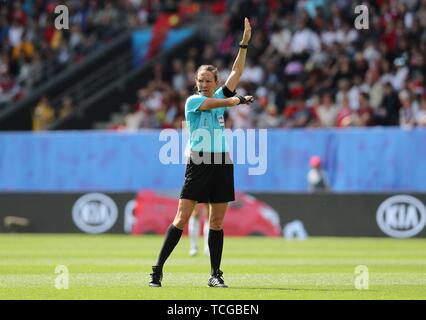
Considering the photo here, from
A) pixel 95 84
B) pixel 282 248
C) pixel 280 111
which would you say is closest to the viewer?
pixel 282 248

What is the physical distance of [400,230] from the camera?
952 inches

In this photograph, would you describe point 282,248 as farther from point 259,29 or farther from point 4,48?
point 4,48

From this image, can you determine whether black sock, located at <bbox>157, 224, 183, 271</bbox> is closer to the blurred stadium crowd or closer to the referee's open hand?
the referee's open hand

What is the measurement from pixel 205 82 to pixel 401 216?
1295cm

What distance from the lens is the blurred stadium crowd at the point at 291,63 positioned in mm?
26422

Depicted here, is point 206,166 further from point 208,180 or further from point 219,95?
point 219,95

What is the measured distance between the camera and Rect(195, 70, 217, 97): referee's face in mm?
12391

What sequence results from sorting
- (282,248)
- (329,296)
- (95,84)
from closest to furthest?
(329,296) < (282,248) < (95,84)

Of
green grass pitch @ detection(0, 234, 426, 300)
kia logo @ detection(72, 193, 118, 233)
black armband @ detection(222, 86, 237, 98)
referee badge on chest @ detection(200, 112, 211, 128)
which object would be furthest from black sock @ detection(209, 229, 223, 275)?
kia logo @ detection(72, 193, 118, 233)

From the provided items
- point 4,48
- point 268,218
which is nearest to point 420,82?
point 268,218

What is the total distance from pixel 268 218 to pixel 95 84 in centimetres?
1037

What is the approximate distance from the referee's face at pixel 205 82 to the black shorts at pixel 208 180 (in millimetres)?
723

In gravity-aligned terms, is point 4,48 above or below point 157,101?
above
